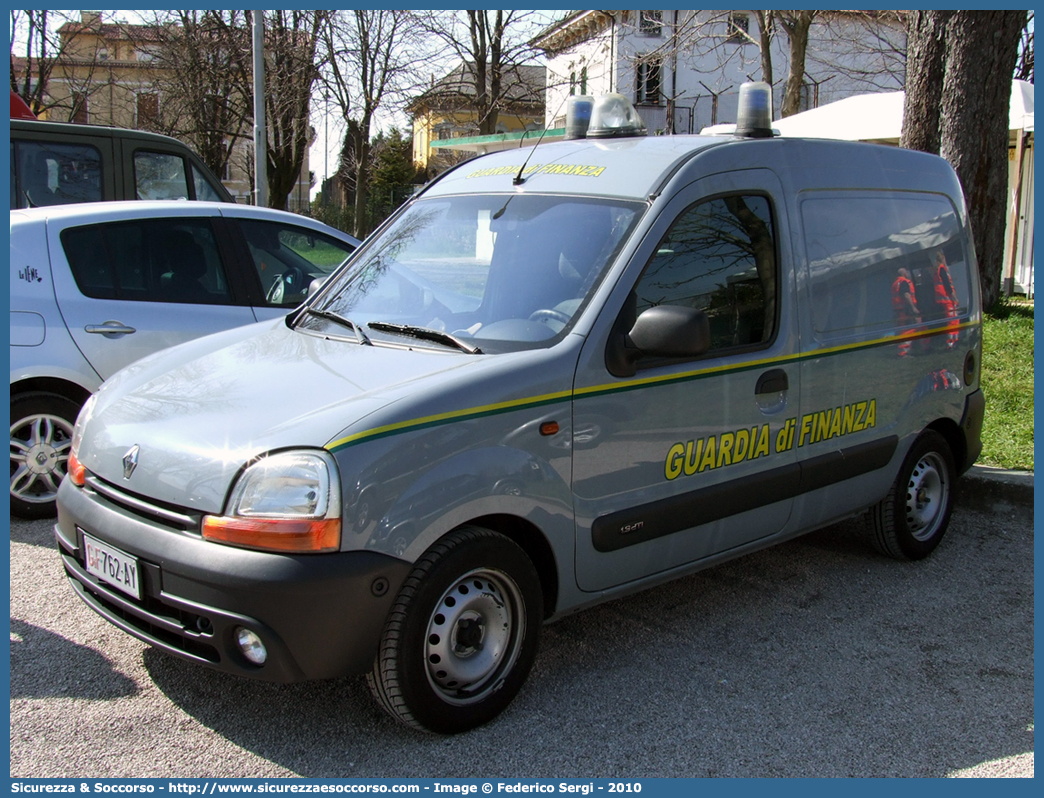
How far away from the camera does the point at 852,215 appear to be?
4520 mm

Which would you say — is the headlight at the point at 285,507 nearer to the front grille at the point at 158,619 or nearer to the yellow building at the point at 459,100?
the front grille at the point at 158,619

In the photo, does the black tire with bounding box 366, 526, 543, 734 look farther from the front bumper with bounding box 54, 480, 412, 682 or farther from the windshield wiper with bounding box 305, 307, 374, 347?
the windshield wiper with bounding box 305, 307, 374, 347

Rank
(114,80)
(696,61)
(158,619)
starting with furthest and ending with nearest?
1. (696,61)
2. (114,80)
3. (158,619)

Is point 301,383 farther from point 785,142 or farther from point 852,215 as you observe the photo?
point 852,215

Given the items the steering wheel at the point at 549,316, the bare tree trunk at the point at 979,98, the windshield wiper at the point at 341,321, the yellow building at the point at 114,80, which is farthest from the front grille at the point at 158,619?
the yellow building at the point at 114,80

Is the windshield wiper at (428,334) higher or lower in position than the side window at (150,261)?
lower

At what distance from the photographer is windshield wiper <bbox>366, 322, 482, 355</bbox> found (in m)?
3.46

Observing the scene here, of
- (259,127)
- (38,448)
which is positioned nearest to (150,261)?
(38,448)

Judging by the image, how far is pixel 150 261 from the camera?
18.7 feet

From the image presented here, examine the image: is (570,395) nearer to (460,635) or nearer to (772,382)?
(460,635)

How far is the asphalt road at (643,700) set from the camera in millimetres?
3160

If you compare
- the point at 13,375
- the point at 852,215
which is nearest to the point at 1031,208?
the point at 852,215

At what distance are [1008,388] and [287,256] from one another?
5733 mm

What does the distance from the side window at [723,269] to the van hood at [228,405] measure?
87 cm
